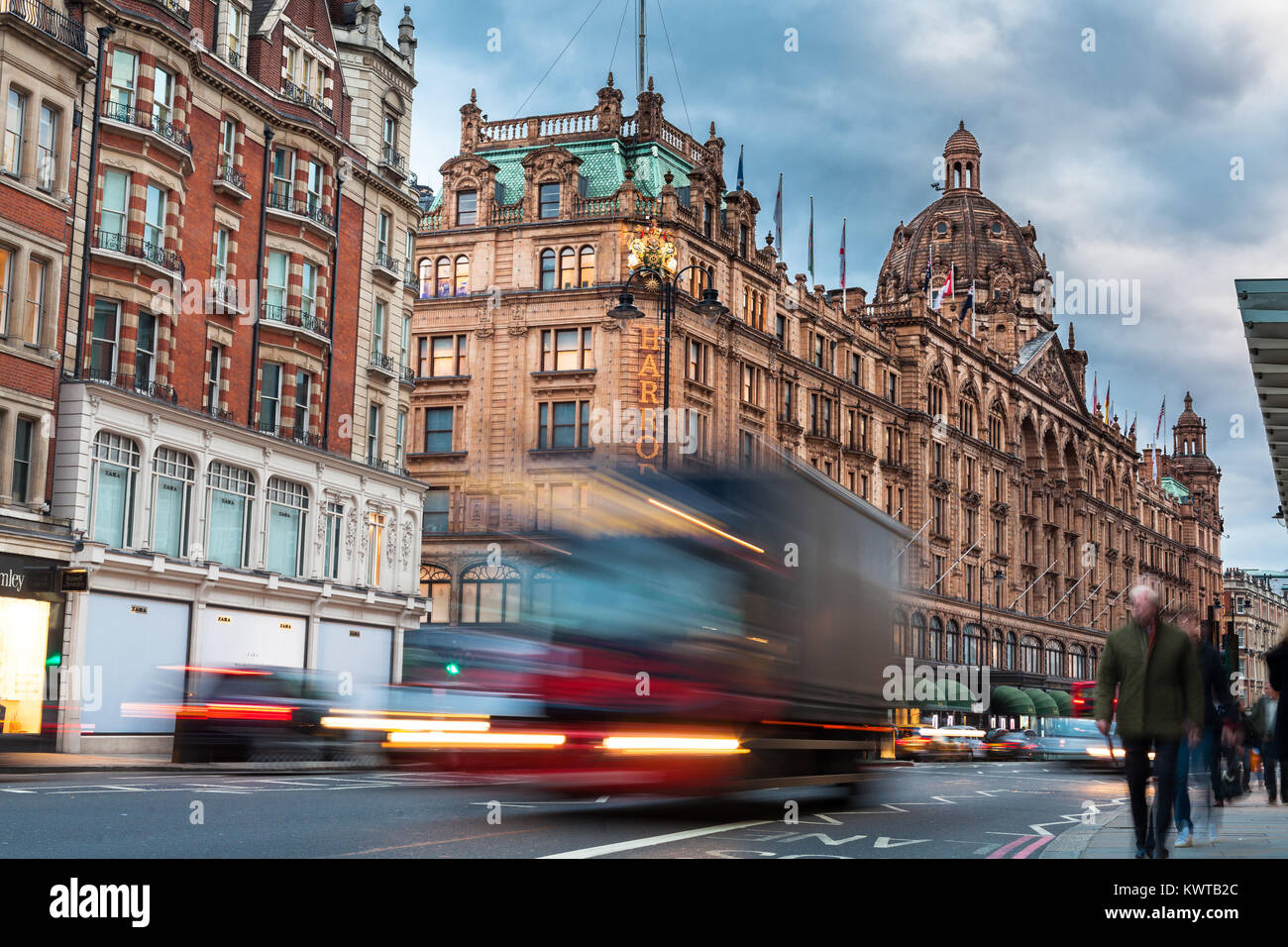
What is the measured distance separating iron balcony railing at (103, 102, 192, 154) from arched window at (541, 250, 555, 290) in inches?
943

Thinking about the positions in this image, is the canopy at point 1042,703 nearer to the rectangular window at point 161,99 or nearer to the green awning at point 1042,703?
the green awning at point 1042,703

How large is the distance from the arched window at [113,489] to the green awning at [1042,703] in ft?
197

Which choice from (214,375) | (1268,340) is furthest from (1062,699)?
(1268,340)

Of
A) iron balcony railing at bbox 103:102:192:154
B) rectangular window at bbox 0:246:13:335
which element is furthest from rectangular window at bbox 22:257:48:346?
iron balcony railing at bbox 103:102:192:154

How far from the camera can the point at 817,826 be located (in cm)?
1557

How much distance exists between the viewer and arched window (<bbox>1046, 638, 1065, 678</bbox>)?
95125mm

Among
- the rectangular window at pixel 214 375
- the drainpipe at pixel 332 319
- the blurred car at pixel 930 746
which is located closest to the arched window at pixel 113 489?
the rectangular window at pixel 214 375

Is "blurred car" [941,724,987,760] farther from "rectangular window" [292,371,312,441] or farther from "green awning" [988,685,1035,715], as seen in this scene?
"green awning" [988,685,1035,715]

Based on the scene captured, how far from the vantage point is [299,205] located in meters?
40.7

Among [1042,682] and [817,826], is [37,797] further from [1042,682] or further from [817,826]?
[1042,682]

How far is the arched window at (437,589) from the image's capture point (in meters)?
57.0

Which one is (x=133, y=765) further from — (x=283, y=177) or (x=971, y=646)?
(x=971, y=646)

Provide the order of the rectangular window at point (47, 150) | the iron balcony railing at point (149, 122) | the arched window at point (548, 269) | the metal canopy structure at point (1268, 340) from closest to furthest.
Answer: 1. the metal canopy structure at point (1268, 340)
2. the rectangular window at point (47, 150)
3. the iron balcony railing at point (149, 122)
4. the arched window at point (548, 269)
